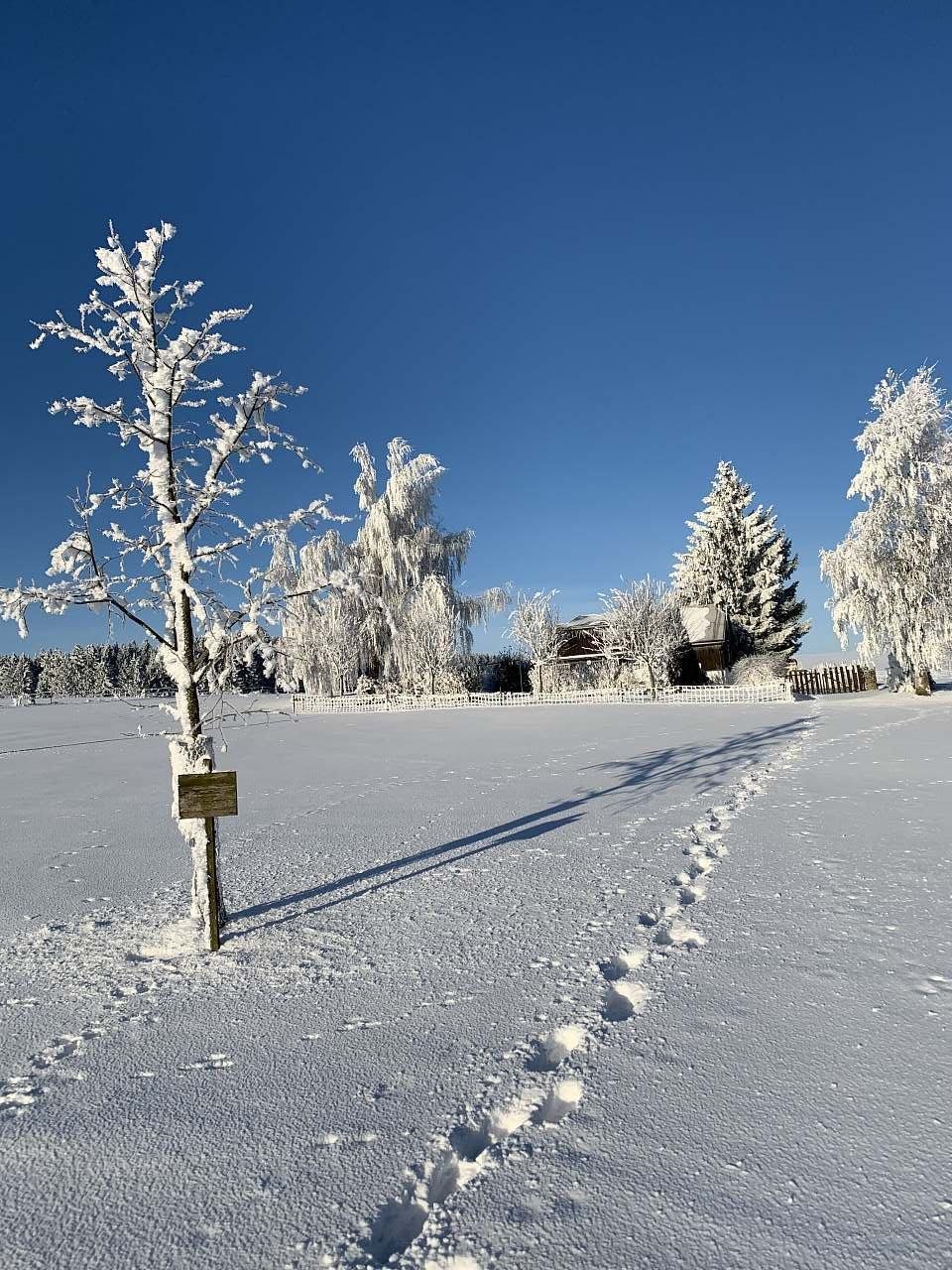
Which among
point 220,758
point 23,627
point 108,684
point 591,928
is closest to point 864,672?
point 220,758

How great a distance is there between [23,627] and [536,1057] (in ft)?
14.5

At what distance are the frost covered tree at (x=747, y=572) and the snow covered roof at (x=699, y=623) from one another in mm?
1148

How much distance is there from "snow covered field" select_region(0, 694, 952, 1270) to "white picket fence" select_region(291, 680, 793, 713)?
20.2 m

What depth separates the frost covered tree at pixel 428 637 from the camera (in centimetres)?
3394

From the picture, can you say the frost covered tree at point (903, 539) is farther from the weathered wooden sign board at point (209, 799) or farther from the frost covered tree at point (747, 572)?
the weathered wooden sign board at point (209, 799)

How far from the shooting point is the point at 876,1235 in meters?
1.98

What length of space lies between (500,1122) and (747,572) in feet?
133

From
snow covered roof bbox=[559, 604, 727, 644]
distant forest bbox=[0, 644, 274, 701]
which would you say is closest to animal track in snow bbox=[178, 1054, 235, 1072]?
snow covered roof bbox=[559, 604, 727, 644]

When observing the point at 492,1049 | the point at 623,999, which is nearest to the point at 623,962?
the point at 623,999

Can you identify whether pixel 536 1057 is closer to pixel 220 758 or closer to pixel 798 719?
pixel 220 758

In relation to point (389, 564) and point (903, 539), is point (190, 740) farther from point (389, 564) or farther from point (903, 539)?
point (389, 564)

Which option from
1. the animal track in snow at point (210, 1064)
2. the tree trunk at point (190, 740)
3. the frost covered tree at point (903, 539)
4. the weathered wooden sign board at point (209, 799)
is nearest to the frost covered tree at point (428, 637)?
the frost covered tree at point (903, 539)

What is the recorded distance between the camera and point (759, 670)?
1270 inches

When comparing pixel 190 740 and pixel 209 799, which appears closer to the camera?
pixel 209 799
